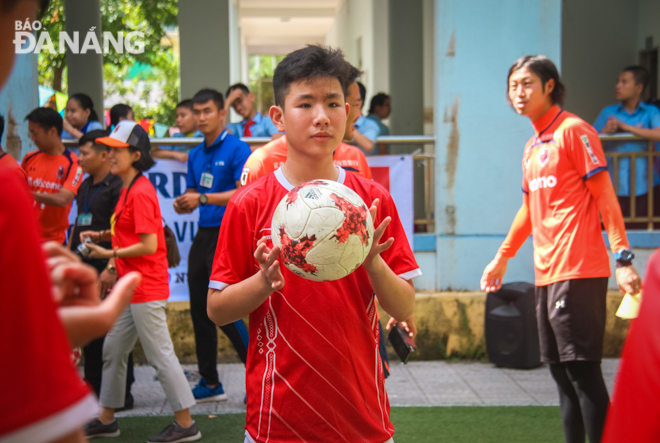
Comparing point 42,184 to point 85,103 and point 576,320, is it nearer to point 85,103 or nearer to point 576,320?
point 85,103

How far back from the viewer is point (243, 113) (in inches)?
311

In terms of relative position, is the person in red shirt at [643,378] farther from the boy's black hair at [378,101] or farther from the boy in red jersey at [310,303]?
the boy's black hair at [378,101]

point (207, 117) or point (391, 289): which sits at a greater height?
point (207, 117)

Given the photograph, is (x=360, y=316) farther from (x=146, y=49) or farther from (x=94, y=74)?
(x=146, y=49)

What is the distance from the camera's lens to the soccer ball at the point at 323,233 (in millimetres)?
1944

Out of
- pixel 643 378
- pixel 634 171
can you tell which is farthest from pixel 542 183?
pixel 634 171

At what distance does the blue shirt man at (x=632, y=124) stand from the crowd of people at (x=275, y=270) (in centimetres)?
3

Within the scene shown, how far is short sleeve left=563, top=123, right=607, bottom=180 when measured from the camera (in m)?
3.80

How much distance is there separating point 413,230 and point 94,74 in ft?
23.1

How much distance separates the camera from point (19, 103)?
22.6 ft

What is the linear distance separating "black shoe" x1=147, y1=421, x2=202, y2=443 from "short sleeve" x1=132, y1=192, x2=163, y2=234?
1410 millimetres

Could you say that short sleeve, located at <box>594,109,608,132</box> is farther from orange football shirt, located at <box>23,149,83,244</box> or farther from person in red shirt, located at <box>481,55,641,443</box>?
orange football shirt, located at <box>23,149,83,244</box>

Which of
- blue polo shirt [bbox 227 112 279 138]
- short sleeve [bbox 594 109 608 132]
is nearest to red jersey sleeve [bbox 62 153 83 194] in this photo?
blue polo shirt [bbox 227 112 279 138]

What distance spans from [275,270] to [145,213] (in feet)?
9.36
